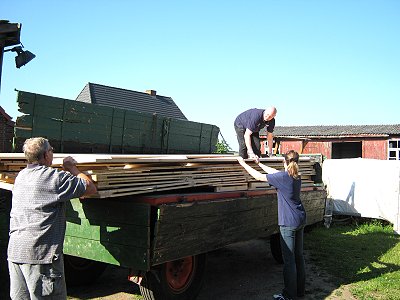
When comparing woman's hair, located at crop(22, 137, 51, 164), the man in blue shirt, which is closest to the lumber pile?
woman's hair, located at crop(22, 137, 51, 164)

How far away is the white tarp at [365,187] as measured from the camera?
401 inches

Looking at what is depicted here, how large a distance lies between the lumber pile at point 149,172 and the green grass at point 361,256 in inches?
78.8

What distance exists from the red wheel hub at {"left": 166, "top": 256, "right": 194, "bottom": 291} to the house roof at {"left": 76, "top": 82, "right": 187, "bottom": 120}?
16644 mm

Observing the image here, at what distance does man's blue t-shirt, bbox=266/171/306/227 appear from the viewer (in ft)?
15.1

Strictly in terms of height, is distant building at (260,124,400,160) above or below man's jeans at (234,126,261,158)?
above

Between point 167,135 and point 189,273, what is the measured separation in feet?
19.1

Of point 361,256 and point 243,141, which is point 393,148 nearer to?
point 361,256

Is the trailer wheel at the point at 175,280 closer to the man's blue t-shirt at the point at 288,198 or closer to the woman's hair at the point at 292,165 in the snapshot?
the man's blue t-shirt at the point at 288,198

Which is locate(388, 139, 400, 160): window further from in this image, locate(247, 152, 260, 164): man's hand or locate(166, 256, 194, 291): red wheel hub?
locate(166, 256, 194, 291): red wheel hub

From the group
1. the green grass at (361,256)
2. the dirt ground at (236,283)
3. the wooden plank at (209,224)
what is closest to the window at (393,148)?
the green grass at (361,256)

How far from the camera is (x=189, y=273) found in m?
4.43

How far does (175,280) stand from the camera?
167 inches

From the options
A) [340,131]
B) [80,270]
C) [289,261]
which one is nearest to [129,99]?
[340,131]

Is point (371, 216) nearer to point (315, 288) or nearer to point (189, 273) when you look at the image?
point (315, 288)
